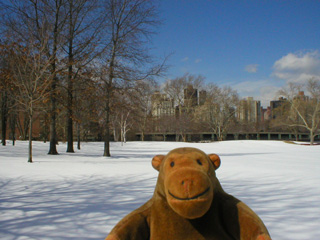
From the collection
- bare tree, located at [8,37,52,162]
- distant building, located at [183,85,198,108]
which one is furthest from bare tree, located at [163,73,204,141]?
bare tree, located at [8,37,52,162]

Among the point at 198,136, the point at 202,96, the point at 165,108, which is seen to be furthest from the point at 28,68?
the point at 198,136

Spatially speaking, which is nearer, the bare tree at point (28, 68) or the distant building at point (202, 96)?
the bare tree at point (28, 68)

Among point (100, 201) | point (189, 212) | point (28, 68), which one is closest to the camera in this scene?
point (189, 212)

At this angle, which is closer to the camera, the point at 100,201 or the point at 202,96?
the point at 100,201

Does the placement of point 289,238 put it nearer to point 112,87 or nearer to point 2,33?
point 112,87

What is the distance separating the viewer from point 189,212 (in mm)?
1612

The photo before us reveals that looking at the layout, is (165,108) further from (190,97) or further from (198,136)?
(198,136)

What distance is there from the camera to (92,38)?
16.1 metres

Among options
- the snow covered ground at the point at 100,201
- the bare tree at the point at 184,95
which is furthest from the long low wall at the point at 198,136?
the snow covered ground at the point at 100,201

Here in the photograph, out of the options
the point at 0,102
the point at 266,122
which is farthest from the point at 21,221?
the point at 266,122

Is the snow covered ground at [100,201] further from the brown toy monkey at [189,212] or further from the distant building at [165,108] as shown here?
the distant building at [165,108]

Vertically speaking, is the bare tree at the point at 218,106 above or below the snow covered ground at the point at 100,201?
above

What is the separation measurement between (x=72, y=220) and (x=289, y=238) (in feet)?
9.92

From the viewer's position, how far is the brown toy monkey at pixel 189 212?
162cm
